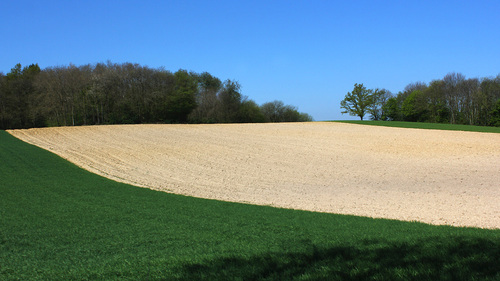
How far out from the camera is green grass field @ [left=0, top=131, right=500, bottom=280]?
4.77m

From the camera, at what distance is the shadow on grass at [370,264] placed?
4.49m

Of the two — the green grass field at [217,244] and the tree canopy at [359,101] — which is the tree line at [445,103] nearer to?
the tree canopy at [359,101]

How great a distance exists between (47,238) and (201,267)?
3.34 metres

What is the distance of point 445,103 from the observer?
233ft

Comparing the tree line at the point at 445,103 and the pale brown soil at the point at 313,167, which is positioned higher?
the tree line at the point at 445,103

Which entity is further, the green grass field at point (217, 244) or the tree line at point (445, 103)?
the tree line at point (445, 103)

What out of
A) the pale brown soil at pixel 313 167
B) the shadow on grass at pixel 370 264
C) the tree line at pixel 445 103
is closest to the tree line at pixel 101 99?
the pale brown soil at pixel 313 167

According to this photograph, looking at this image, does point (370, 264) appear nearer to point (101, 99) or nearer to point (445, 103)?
point (101, 99)

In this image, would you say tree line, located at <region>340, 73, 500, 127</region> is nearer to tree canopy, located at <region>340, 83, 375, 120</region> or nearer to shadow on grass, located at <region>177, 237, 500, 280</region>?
tree canopy, located at <region>340, 83, 375, 120</region>

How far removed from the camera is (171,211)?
907 centimetres

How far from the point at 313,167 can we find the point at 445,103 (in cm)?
6298

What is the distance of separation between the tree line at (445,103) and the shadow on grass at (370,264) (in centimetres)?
6869

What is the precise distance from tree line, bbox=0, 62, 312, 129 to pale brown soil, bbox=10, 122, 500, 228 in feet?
62.8

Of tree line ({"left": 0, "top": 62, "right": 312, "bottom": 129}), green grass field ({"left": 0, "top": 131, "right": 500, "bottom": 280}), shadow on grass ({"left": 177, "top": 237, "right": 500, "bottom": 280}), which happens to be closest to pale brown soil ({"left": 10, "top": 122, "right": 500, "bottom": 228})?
green grass field ({"left": 0, "top": 131, "right": 500, "bottom": 280})
